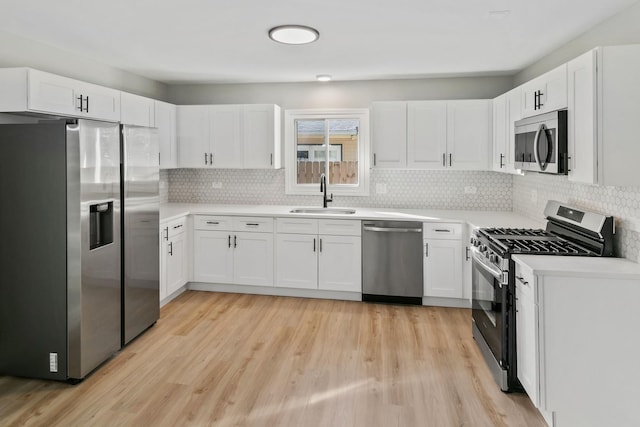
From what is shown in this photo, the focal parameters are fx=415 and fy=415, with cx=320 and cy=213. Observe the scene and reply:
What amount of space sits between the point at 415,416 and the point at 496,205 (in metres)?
3.06

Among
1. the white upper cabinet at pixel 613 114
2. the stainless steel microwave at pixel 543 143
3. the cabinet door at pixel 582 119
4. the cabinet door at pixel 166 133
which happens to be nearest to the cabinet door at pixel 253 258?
the cabinet door at pixel 166 133

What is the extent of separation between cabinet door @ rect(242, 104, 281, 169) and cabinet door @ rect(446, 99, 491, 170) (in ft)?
6.41

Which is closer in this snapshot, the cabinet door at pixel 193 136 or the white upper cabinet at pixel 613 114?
the white upper cabinet at pixel 613 114

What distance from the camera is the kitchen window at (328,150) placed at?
197 inches

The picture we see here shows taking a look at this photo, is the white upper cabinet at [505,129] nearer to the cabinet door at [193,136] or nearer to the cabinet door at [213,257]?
the cabinet door at [213,257]

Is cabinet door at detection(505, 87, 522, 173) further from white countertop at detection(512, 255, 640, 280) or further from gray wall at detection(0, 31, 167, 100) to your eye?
gray wall at detection(0, 31, 167, 100)

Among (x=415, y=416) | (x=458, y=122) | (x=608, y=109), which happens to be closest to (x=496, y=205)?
(x=458, y=122)

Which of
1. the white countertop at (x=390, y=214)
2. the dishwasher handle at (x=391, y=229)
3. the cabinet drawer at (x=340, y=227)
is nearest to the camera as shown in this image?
the white countertop at (x=390, y=214)

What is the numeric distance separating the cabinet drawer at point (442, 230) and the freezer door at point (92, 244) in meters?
2.80

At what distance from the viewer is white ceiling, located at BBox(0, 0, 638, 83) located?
2635 millimetres

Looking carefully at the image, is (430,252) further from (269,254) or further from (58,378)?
(58,378)

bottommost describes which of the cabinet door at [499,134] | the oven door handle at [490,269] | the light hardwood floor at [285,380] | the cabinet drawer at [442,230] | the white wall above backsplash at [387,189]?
the light hardwood floor at [285,380]

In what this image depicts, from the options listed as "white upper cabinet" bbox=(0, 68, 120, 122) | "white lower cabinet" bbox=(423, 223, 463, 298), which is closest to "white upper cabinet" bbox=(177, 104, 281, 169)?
"white upper cabinet" bbox=(0, 68, 120, 122)

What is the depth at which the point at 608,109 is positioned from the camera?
2295 millimetres
